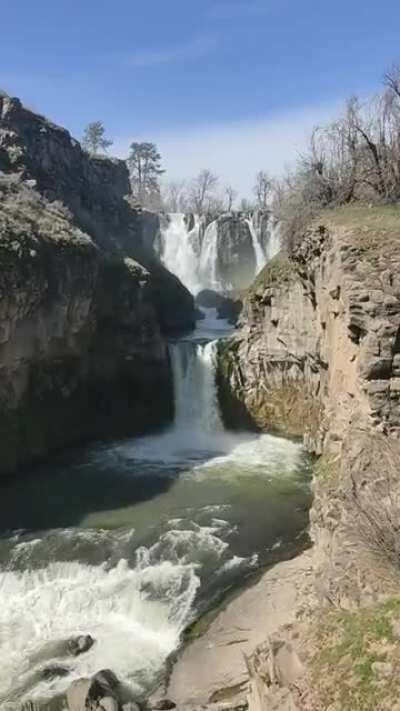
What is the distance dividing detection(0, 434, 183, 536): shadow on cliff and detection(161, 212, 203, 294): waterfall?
26.8 m

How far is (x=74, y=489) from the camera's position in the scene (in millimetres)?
21188

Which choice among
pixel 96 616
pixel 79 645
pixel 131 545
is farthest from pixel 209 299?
pixel 79 645

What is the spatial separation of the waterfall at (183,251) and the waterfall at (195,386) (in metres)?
19.9

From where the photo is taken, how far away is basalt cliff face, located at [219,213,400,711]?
304 inches

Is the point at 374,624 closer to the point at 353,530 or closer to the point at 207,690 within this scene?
the point at 353,530

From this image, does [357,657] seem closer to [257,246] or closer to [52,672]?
[52,672]

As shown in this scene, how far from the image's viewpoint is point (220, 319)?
4403 cm

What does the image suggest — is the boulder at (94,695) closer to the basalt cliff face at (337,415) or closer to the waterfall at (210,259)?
the basalt cliff face at (337,415)

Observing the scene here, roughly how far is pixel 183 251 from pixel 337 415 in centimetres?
3427

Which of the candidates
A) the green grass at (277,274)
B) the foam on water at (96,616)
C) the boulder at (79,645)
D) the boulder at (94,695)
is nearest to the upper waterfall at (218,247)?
the green grass at (277,274)

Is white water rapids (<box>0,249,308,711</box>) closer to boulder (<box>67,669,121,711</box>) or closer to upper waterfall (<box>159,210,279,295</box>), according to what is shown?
boulder (<box>67,669,121,711</box>)

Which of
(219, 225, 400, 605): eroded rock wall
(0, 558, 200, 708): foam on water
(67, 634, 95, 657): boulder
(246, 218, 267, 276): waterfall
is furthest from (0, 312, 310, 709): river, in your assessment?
(246, 218, 267, 276): waterfall

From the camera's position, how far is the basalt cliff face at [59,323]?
23.3 meters

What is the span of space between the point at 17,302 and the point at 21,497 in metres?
6.85
